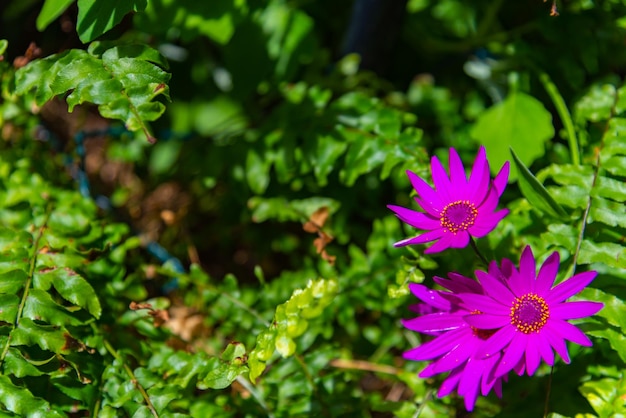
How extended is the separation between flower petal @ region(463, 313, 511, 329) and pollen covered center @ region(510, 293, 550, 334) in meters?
0.01

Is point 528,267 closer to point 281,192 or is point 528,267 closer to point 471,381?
point 471,381

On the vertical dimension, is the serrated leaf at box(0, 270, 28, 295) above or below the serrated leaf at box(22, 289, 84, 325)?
above

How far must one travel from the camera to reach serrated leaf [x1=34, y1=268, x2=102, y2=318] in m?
1.21

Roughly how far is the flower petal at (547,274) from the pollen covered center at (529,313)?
0.01 meters

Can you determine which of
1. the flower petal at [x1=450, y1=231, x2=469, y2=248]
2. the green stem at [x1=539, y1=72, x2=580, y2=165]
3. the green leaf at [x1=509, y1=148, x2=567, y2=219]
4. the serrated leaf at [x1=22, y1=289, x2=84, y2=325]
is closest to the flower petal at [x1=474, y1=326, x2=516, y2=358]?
the flower petal at [x1=450, y1=231, x2=469, y2=248]

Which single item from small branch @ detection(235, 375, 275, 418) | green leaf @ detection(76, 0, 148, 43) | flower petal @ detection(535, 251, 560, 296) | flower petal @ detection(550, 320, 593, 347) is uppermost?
green leaf @ detection(76, 0, 148, 43)

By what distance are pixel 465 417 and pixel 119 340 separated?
2.35ft

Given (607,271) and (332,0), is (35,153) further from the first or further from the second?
(607,271)

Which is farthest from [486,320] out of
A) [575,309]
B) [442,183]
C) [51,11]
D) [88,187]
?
[88,187]

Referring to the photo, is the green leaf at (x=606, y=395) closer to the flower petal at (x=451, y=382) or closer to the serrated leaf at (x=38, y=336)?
the flower petal at (x=451, y=382)

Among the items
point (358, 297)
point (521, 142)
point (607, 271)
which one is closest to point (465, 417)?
point (358, 297)

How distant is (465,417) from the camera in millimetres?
1498

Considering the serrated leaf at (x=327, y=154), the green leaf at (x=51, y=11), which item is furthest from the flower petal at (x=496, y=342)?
the green leaf at (x=51, y=11)

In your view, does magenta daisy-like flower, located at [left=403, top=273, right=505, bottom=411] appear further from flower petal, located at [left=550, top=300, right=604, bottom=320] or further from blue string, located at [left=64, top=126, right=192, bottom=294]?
blue string, located at [left=64, top=126, right=192, bottom=294]
